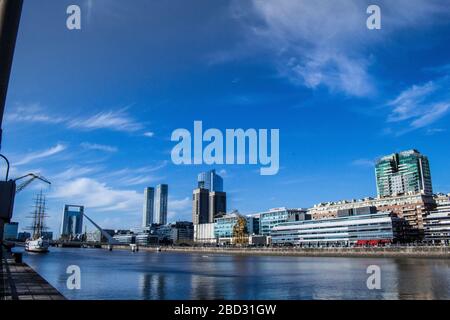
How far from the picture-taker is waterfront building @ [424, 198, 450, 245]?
160 meters

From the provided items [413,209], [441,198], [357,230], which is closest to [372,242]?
[357,230]

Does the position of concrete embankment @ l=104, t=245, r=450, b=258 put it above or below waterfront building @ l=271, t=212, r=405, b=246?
below

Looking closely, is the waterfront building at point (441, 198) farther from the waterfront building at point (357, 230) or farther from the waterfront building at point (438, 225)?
the waterfront building at point (357, 230)

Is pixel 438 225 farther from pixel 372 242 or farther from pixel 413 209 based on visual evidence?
pixel 372 242

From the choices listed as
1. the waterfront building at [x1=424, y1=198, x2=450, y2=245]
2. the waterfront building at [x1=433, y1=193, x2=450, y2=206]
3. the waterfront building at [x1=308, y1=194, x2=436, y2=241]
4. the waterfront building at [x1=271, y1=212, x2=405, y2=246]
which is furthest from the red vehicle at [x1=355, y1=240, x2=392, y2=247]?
the waterfront building at [x1=433, y1=193, x2=450, y2=206]

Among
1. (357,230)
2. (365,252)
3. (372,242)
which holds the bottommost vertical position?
(365,252)

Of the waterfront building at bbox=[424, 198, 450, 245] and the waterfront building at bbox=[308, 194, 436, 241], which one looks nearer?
the waterfront building at bbox=[424, 198, 450, 245]

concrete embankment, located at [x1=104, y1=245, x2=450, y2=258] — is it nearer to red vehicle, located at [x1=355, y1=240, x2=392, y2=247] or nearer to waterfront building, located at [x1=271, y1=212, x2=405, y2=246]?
red vehicle, located at [x1=355, y1=240, x2=392, y2=247]

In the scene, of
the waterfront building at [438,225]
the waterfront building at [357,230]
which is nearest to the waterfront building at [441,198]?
the waterfront building at [438,225]

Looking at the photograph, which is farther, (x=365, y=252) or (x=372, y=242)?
(x=372, y=242)

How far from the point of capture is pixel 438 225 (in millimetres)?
162125
